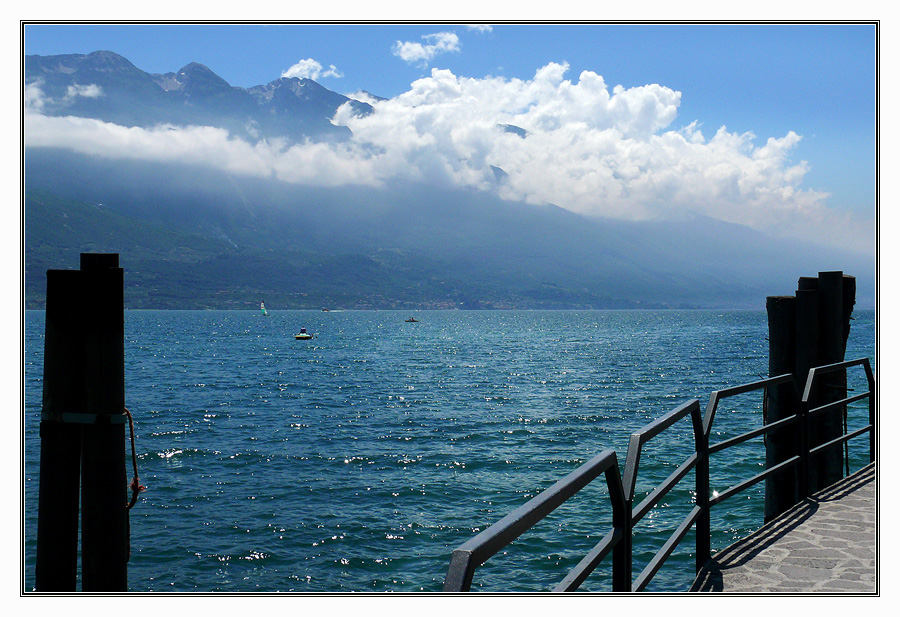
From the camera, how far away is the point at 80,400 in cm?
472

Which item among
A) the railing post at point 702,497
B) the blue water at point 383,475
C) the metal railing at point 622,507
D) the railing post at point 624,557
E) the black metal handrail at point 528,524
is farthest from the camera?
the blue water at point 383,475

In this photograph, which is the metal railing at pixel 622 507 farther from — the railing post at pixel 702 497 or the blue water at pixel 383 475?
the blue water at pixel 383 475

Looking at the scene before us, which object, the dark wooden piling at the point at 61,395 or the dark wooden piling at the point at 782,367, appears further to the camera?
the dark wooden piling at the point at 782,367

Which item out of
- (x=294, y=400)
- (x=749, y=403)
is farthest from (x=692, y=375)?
(x=294, y=400)

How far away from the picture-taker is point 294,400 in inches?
1487

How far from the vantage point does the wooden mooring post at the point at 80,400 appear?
4719mm

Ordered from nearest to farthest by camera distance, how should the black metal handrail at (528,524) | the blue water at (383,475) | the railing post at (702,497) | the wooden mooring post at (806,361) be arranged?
the black metal handrail at (528,524)
the railing post at (702,497)
the wooden mooring post at (806,361)
the blue water at (383,475)

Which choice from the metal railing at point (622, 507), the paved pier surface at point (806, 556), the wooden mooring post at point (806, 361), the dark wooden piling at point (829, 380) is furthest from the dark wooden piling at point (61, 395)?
the dark wooden piling at point (829, 380)

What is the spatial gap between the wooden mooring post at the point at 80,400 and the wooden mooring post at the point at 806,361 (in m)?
6.90

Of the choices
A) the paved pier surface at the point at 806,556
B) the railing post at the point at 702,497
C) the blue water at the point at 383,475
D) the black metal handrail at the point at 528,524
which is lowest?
the blue water at the point at 383,475

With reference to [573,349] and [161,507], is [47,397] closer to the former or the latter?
[161,507]

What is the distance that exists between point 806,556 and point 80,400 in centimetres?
562

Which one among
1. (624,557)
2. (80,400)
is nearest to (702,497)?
(624,557)

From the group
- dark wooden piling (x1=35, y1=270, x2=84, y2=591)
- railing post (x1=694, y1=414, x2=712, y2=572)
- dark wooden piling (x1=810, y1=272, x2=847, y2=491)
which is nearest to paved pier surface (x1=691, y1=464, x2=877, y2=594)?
railing post (x1=694, y1=414, x2=712, y2=572)
